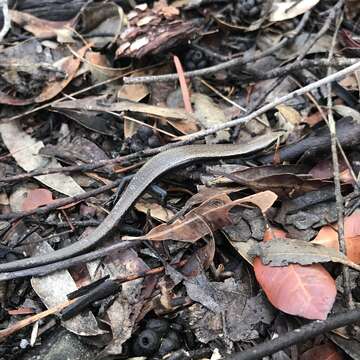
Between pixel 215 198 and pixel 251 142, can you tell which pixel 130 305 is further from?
pixel 251 142

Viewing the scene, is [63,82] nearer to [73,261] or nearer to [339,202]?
[73,261]

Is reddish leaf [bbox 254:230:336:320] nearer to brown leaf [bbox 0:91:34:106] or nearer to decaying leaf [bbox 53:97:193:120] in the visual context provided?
decaying leaf [bbox 53:97:193:120]

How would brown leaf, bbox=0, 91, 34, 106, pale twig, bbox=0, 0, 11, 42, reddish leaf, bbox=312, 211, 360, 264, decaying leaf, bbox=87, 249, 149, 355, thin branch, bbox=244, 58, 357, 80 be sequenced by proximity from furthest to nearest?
pale twig, bbox=0, 0, 11, 42, brown leaf, bbox=0, 91, 34, 106, thin branch, bbox=244, 58, 357, 80, reddish leaf, bbox=312, 211, 360, 264, decaying leaf, bbox=87, 249, 149, 355

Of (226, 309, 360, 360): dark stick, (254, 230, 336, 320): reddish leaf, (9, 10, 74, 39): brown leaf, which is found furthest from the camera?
(9, 10, 74, 39): brown leaf

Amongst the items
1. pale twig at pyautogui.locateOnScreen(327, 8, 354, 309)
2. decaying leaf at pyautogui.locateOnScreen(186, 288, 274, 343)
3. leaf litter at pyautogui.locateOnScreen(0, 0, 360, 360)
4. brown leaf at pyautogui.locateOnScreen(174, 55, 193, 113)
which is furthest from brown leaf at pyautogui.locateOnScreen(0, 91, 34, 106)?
pale twig at pyautogui.locateOnScreen(327, 8, 354, 309)

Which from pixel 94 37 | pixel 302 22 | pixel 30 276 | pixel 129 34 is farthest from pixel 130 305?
pixel 302 22
